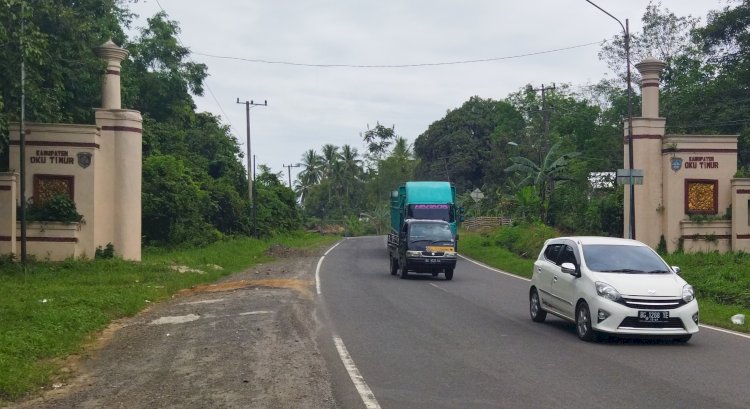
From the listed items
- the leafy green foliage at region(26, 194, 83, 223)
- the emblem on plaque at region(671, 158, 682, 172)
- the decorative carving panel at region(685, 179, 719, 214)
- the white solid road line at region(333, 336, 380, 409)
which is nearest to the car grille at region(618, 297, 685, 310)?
the white solid road line at region(333, 336, 380, 409)

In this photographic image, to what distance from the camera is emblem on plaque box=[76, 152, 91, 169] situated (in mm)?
26703

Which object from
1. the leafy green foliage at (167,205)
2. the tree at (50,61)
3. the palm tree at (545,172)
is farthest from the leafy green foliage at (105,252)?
the palm tree at (545,172)

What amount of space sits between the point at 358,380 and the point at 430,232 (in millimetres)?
16957

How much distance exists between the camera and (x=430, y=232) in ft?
86.6

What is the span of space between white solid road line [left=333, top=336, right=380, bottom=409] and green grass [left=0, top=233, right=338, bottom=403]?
12.5 feet

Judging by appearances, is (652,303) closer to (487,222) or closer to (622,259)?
(622,259)

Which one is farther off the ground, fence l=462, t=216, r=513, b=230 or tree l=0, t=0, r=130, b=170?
tree l=0, t=0, r=130, b=170

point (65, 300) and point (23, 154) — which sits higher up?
point (23, 154)

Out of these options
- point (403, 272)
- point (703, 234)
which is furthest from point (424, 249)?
point (703, 234)

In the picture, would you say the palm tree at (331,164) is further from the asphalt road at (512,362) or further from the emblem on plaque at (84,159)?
the asphalt road at (512,362)

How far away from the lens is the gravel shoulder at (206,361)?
878 centimetres

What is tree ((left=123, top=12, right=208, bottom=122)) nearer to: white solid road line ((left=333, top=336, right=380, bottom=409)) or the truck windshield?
the truck windshield

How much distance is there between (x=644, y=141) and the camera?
2864 centimetres

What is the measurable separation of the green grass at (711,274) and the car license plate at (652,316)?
3406 mm
